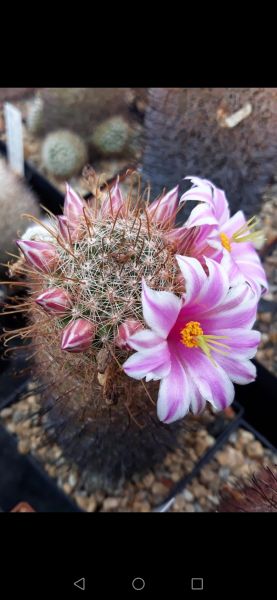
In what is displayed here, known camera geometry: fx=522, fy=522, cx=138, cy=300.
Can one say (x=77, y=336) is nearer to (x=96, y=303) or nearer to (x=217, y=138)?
(x=96, y=303)

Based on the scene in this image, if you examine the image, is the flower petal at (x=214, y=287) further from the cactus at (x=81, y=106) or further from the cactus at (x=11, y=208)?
the cactus at (x=81, y=106)

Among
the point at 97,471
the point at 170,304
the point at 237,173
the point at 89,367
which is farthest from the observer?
the point at 237,173

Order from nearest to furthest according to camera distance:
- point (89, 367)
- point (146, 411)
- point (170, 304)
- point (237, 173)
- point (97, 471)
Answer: point (170, 304) → point (89, 367) → point (146, 411) → point (97, 471) → point (237, 173)
